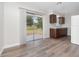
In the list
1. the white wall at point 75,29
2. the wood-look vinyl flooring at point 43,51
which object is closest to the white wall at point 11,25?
the wood-look vinyl flooring at point 43,51

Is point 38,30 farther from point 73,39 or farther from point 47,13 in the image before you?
point 73,39

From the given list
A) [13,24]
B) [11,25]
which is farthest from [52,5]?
[11,25]

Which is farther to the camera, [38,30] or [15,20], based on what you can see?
[38,30]

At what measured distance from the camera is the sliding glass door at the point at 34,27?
730 centimetres

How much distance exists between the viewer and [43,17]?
8.59 meters

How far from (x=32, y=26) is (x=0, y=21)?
11.3 feet

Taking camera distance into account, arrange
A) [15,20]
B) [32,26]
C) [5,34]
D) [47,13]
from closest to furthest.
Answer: [5,34] → [15,20] → [32,26] → [47,13]

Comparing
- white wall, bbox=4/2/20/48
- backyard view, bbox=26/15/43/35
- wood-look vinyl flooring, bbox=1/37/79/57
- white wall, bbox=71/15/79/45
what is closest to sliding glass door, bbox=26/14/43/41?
backyard view, bbox=26/15/43/35

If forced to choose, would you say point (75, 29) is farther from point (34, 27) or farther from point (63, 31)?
point (63, 31)

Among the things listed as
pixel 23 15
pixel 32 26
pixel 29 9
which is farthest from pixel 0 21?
pixel 32 26

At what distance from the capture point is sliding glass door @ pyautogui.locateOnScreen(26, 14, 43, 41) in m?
7.30

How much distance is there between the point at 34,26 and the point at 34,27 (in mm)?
69

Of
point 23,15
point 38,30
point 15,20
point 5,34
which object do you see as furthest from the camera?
point 38,30

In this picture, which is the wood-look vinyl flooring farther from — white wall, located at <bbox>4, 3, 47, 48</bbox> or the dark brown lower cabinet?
the dark brown lower cabinet
